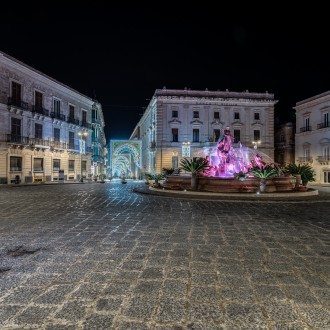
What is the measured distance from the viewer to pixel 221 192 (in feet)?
44.7

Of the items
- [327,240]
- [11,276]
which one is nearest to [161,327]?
[11,276]

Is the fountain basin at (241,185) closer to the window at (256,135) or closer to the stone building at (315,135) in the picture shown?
the stone building at (315,135)

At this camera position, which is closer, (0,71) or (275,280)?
(275,280)

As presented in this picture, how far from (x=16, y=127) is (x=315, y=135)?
113 feet

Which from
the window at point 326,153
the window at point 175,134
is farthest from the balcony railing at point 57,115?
the window at point 326,153

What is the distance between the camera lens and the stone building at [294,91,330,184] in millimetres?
32719

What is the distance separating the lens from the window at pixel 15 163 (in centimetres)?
2633

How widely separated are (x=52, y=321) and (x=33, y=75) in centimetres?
3076

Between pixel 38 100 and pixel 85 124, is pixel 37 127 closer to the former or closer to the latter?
pixel 38 100

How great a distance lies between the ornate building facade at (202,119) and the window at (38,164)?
14.7 m

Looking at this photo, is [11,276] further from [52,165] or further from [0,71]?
[52,165]

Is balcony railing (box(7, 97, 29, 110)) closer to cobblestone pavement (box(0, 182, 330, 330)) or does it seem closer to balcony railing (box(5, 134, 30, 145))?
balcony railing (box(5, 134, 30, 145))

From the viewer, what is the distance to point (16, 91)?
2672 centimetres

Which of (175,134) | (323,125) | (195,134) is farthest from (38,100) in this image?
(323,125)
